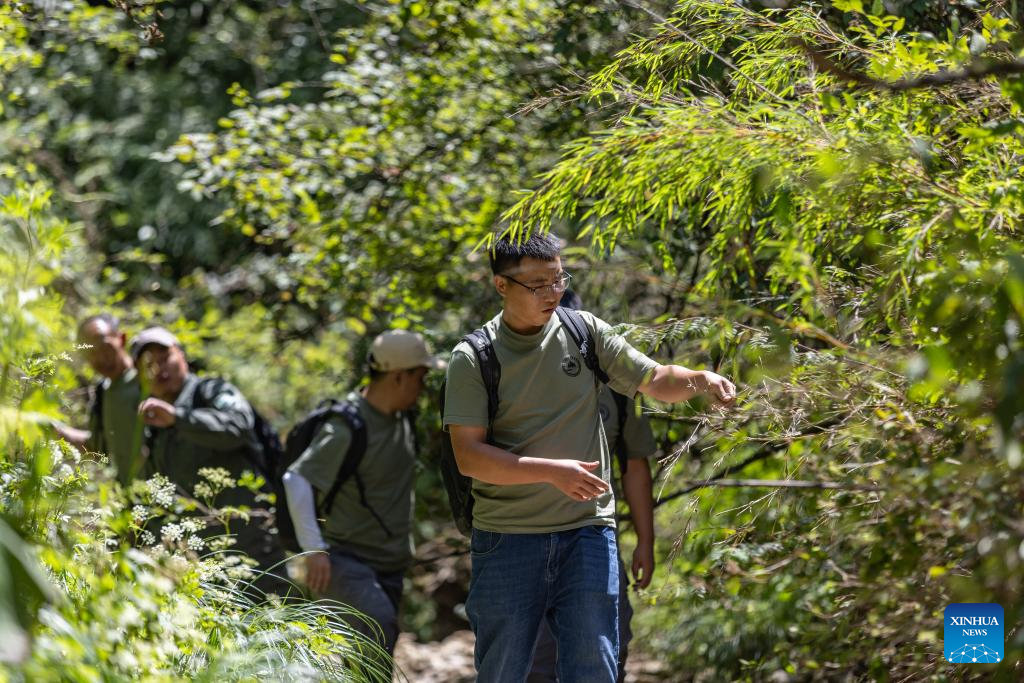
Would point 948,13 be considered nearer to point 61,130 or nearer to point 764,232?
point 764,232

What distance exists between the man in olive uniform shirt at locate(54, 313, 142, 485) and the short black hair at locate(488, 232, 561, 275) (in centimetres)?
263

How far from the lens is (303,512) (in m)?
4.53

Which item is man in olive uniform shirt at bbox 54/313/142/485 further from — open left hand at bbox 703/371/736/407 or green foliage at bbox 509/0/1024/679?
open left hand at bbox 703/371/736/407

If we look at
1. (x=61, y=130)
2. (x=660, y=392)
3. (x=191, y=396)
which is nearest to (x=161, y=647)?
(x=660, y=392)

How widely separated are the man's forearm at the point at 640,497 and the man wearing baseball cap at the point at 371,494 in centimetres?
108

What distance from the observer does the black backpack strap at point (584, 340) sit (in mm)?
3656

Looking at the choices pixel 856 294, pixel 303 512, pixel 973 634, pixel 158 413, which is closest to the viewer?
pixel 973 634

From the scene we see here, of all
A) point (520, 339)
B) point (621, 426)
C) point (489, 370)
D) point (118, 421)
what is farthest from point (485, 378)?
point (118, 421)

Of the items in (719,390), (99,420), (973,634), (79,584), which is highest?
(719,390)

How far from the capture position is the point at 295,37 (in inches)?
386

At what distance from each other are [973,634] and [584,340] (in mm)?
1446

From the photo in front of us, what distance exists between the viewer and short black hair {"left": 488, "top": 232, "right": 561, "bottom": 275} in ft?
11.5

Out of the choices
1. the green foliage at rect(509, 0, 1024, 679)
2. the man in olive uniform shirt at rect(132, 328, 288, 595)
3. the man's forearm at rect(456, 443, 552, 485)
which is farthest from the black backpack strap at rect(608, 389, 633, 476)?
the man in olive uniform shirt at rect(132, 328, 288, 595)

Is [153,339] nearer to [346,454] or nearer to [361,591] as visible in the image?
[346,454]
